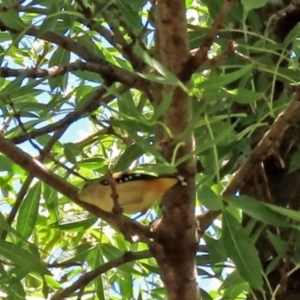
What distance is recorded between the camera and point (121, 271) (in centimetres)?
86

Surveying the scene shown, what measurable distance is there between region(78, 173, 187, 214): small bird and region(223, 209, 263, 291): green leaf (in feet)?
0.17

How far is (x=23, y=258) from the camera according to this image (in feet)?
2.10

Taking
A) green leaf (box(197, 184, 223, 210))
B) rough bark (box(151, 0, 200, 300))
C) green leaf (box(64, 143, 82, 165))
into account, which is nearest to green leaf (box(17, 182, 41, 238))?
green leaf (box(64, 143, 82, 165))

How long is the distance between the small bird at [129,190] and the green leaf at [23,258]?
7cm

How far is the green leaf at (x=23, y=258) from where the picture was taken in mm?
635

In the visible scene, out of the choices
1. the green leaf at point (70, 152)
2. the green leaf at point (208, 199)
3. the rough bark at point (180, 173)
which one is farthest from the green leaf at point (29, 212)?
the green leaf at point (208, 199)

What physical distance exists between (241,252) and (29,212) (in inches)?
11.9

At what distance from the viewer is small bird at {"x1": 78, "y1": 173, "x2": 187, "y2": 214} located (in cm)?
60

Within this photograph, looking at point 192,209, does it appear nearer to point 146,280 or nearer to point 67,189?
point 67,189

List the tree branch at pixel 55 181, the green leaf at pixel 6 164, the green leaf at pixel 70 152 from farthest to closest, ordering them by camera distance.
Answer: the green leaf at pixel 6 164 → the green leaf at pixel 70 152 → the tree branch at pixel 55 181

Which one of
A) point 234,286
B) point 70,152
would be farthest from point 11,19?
point 234,286

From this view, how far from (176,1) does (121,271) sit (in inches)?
15.5

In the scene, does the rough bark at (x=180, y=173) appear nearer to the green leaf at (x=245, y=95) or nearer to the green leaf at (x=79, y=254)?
the green leaf at (x=245, y=95)

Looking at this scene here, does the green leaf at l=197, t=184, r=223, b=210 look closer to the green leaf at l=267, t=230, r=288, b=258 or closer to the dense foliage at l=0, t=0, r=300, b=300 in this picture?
the dense foliage at l=0, t=0, r=300, b=300
